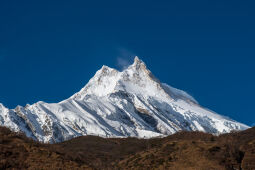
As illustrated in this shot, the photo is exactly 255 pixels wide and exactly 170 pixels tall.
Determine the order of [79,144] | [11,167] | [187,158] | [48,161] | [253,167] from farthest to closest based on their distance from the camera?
1. [79,144]
2. [187,158]
3. [253,167]
4. [48,161]
5. [11,167]

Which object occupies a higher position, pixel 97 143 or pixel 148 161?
pixel 97 143

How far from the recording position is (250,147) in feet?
138

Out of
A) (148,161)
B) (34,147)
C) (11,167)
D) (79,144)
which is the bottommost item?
(11,167)

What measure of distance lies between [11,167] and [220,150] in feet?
78.0

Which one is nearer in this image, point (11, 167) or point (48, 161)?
point (11, 167)

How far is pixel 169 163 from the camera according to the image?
38.1m

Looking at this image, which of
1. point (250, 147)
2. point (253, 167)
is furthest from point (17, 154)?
point (250, 147)

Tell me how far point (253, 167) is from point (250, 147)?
7730 millimetres

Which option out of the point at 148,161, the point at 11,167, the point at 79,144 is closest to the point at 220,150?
the point at 148,161

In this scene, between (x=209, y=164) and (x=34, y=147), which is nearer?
(x=34, y=147)

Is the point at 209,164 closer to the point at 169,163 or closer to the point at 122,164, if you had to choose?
the point at 169,163

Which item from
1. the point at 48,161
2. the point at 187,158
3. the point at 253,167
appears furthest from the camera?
the point at 187,158

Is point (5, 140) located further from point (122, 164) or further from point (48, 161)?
point (122, 164)

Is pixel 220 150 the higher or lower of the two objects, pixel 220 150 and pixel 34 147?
the higher
